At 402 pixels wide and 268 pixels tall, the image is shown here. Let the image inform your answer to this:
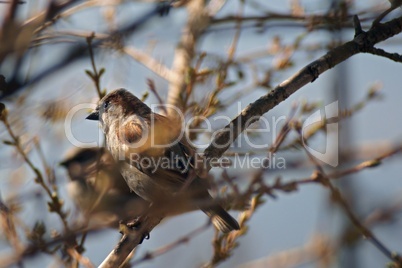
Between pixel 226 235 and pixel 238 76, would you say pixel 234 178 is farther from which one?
pixel 238 76

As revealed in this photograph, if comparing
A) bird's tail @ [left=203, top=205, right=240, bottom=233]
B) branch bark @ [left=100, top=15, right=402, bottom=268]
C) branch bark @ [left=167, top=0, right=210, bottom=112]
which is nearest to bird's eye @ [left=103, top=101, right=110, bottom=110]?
branch bark @ [left=167, top=0, right=210, bottom=112]

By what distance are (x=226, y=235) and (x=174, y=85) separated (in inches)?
76.6

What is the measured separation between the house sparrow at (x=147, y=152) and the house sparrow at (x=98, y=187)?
0.67ft

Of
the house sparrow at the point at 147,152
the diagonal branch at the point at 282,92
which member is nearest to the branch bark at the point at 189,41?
the house sparrow at the point at 147,152

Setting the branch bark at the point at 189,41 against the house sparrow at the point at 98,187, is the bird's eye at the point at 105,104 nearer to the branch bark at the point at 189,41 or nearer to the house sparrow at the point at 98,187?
the house sparrow at the point at 98,187

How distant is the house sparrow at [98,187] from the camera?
2719 millimetres

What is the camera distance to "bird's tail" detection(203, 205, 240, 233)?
368 centimetres

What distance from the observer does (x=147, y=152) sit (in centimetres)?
437

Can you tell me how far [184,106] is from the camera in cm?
393

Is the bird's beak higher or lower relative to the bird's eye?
lower

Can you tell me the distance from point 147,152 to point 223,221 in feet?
3.15

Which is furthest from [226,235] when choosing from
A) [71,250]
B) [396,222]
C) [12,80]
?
[12,80]

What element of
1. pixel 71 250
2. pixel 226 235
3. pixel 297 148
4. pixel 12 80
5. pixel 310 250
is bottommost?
pixel 310 250

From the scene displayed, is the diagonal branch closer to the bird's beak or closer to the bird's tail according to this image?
the bird's tail
